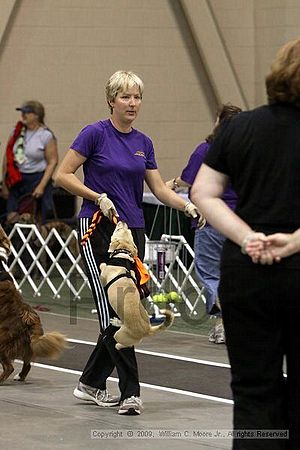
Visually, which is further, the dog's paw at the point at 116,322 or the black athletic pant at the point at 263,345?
the dog's paw at the point at 116,322

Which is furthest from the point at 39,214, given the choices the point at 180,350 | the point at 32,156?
the point at 180,350

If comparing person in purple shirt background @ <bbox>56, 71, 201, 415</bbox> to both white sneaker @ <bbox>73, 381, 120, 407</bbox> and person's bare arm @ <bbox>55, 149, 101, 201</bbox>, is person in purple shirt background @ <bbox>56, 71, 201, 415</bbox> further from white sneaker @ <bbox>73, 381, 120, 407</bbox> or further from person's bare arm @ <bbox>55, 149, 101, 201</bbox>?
white sneaker @ <bbox>73, 381, 120, 407</bbox>

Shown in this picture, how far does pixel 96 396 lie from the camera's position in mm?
6156

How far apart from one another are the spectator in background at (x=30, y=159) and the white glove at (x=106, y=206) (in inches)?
240

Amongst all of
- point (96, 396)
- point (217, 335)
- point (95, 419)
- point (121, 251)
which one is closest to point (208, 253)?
point (217, 335)

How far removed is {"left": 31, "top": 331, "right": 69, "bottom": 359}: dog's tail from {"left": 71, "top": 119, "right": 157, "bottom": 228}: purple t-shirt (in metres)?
0.98

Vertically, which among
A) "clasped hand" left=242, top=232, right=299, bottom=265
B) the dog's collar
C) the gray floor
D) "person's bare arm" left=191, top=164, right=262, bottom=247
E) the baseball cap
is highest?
the baseball cap

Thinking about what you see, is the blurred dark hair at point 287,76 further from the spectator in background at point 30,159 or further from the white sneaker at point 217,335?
the spectator in background at point 30,159

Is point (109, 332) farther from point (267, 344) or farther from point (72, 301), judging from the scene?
point (72, 301)

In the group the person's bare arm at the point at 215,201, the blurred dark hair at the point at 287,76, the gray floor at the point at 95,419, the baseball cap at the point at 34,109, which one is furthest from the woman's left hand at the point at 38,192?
the blurred dark hair at the point at 287,76

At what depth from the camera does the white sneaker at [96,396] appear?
6141 millimetres

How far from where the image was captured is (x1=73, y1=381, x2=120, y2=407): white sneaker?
614 cm

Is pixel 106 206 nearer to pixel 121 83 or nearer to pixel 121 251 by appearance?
pixel 121 251

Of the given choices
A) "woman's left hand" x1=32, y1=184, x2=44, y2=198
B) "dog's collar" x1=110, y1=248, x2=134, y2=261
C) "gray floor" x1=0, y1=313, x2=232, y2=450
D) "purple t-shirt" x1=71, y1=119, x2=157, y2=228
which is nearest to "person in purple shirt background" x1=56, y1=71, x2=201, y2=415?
"purple t-shirt" x1=71, y1=119, x2=157, y2=228
